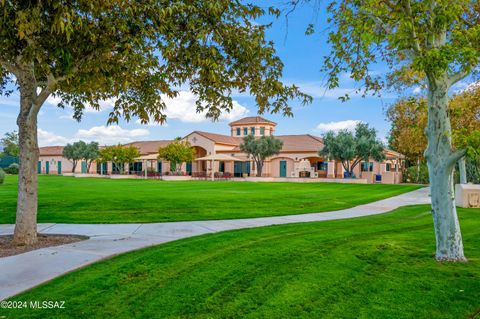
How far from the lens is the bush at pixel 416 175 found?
123ft

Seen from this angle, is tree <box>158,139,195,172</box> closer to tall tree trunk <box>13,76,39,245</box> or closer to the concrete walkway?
the concrete walkway

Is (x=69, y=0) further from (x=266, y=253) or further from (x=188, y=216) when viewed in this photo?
(x=188, y=216)

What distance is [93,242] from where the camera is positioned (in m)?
8.02

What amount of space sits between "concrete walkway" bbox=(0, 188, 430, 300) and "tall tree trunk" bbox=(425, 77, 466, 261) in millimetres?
4993

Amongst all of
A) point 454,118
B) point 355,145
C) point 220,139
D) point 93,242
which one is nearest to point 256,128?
point 220,139

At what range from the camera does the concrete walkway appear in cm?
569

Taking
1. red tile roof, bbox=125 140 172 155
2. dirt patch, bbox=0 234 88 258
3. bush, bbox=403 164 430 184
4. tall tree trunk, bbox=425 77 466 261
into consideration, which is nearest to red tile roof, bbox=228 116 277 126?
red tile roof, bbox=125 140 172 155

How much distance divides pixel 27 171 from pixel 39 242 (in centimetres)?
147

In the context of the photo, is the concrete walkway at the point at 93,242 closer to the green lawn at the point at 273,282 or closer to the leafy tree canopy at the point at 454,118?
the green lawn at the point at 273,282

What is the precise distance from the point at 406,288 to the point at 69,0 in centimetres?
656

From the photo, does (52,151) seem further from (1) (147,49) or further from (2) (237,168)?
(1) (147,49)

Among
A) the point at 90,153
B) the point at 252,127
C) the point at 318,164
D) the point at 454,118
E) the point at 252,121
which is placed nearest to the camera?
the point at 454,118

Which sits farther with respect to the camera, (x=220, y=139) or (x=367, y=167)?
(x=220, y=139)

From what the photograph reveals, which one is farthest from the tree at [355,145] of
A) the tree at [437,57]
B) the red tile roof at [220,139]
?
the tree at [437,57]
